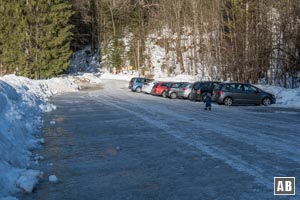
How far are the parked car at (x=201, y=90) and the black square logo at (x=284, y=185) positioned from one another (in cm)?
2456

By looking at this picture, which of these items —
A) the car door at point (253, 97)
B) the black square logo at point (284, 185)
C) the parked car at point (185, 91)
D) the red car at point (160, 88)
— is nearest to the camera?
the black square logo at point (284, 185)

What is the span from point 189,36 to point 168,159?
57268 millimetres

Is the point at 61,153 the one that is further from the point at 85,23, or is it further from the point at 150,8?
the point at 85,23

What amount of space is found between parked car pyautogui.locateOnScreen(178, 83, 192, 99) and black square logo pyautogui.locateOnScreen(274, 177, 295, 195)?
26.7 meters

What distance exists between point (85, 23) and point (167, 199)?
277 feet

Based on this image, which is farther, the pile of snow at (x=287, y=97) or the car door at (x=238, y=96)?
the car door at (x=238, y=96)

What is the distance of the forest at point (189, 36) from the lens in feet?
122

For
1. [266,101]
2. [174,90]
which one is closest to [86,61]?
[174,90]

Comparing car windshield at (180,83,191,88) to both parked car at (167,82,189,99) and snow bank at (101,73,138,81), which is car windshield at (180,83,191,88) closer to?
parked car at (167,82,189,99)

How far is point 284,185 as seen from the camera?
7.23 metres

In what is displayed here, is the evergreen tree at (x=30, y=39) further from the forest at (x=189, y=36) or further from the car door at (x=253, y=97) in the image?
the car door at (x=253, y=97)

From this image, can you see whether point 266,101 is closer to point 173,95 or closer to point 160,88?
point 173,95

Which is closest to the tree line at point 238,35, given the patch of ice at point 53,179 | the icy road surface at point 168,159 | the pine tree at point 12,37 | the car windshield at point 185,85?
the car windshield at point 185,85

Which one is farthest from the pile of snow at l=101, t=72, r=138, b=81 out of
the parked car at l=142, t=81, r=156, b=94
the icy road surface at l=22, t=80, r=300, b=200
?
the icy road surface at l=22, t=80, r=300, b=200
